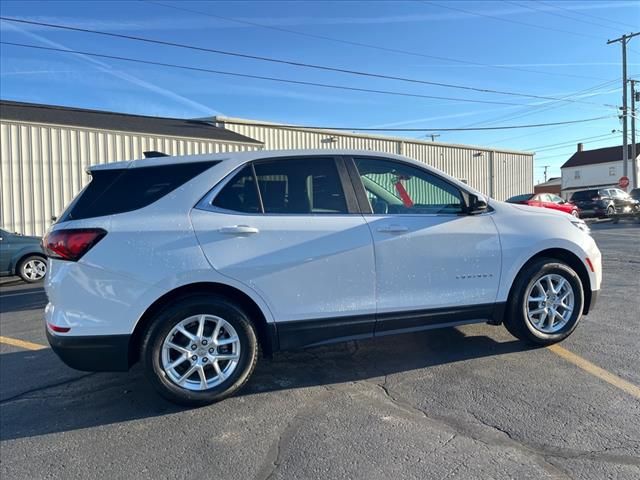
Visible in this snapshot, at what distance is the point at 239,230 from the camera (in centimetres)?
354

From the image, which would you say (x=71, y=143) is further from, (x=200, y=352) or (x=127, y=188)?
(x=200, y=352)

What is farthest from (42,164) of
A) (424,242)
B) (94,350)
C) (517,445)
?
(517,445)

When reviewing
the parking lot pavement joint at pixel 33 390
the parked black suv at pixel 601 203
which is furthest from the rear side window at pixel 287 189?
the parked black suv at pixel 601 203

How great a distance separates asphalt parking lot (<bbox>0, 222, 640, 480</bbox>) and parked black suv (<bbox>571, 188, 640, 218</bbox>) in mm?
23251

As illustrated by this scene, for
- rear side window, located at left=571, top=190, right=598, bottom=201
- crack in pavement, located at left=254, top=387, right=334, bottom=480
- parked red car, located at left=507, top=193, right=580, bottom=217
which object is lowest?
crack in pavement, located at left=254, top=387, right=334, bottom=480

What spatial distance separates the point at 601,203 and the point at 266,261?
2611 cm

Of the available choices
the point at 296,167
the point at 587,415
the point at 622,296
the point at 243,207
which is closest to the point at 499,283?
the point at 587,415

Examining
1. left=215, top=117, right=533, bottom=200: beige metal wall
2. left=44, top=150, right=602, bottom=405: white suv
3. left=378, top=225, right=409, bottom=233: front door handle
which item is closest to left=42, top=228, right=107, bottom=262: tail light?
left=44, top=150, right=602, bottom=405: white suv

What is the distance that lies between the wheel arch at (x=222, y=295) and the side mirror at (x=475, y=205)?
192cm

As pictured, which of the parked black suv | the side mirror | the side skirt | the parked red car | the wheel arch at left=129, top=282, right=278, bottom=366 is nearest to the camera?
the wheel arch at left=129, top=282, right=278, bottom=366

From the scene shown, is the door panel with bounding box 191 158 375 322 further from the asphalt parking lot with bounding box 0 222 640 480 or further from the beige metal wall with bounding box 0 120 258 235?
the beige metal wall with bounding box 0 120 258 235

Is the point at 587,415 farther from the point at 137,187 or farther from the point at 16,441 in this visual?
the point at 16,441

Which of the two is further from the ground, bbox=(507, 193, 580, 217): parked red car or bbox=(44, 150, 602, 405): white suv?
bbox=(507, 193, 580, 217): parked red car

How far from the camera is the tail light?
3.33 metres
